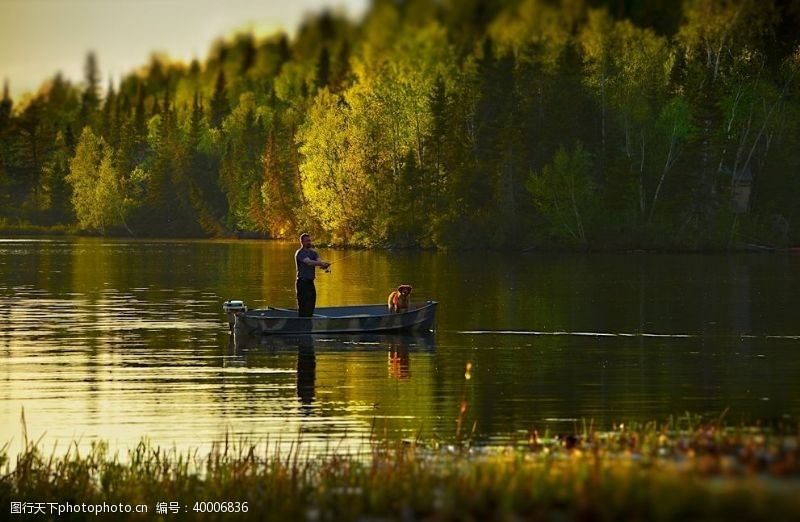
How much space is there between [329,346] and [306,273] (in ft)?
7.13

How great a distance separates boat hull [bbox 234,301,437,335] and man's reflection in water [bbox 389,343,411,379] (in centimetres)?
203

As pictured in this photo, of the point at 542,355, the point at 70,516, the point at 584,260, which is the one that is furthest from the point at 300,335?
the point at 584,260

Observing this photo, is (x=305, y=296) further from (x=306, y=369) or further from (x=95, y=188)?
(x=95, y=188)

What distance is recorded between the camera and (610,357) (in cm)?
3569

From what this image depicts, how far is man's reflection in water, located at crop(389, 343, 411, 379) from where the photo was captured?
3189cm

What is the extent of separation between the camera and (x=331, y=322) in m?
41.0

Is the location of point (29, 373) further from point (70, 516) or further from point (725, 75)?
point (725, 75)

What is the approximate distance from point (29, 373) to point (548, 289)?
35.6 meters

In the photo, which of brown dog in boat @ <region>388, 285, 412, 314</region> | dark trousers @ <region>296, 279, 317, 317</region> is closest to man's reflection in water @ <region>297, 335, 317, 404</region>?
dark trousers @ <region>296, 279, 317, 317</region>

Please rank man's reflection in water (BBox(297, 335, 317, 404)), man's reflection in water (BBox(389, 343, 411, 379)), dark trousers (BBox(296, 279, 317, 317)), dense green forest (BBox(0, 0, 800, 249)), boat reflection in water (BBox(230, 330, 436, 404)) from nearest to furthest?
man's reflection in water (BBox(297, 335, 317, 404)) < man's reflection in water (BBox(389, 343, 411, 379)) < boat reflection in water (BBox(230, 330, 436, 404)) < dark trousers (BBox(296, 279, 317, 317)) < dense green forest (BBox(0, 0, 800, 249))

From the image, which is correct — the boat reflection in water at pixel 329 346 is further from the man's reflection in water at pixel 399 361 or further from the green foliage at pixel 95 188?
the green foliage at pixel 95 188

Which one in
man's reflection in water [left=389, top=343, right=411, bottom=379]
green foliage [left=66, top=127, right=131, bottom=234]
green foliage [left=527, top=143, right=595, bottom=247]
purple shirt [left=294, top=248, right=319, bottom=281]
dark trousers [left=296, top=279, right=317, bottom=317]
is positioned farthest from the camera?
green foliage [left=66, top=127, right=131, bottom=234]

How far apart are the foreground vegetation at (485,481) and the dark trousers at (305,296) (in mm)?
19010

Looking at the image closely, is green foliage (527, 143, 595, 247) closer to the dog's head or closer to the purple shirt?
the dog's head
